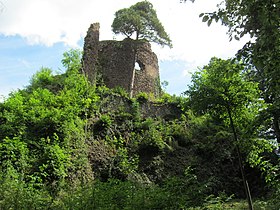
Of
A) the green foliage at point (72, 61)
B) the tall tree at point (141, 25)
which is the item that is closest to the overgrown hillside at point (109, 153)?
the green foliage at point (72, 61)

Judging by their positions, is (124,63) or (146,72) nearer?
(124,63)

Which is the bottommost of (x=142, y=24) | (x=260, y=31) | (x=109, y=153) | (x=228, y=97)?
(x=260, y=31)

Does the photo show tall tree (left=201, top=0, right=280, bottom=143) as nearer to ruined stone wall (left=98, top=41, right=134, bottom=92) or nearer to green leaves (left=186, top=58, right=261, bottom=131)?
green leaves (left=186, top=58, right=261, bottom=131)

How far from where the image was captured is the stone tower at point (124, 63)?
59.5 feet

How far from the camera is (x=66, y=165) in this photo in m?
9.74

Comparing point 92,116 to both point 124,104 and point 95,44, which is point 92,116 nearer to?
point 124,104

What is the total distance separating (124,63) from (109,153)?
9016 mm

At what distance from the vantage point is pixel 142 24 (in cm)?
1925

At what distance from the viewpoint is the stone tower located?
1812cm

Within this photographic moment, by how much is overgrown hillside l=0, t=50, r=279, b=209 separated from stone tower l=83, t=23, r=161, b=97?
2.62 m

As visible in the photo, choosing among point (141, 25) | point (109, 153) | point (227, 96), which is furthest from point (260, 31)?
point (141, 25)

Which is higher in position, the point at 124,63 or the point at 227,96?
the point at 124,63

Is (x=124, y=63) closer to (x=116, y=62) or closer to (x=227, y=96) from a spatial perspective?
(x=116, y=62)

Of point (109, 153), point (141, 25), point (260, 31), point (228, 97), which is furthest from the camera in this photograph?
point (141, 25)
